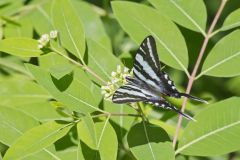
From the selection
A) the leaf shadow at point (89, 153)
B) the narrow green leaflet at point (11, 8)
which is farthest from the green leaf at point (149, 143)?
the narrow green leaflet at point (11, 8)

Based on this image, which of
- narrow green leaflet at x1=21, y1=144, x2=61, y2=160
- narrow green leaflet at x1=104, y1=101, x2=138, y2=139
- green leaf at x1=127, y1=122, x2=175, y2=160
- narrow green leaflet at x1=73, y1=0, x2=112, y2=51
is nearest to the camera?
green leaf at x1=127, y1=122, x2=175, y2=160

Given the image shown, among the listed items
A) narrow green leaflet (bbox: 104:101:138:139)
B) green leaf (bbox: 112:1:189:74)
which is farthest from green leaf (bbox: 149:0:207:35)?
narrow green leaflet (bbox: 104:101:138:139)

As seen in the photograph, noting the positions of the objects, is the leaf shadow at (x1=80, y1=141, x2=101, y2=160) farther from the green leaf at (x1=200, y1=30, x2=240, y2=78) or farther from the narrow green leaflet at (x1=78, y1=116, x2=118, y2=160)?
the green leaf at (x1=200, y1=30, x2=240, y2=78)

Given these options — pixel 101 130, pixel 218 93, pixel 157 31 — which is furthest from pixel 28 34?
pixel 218 93

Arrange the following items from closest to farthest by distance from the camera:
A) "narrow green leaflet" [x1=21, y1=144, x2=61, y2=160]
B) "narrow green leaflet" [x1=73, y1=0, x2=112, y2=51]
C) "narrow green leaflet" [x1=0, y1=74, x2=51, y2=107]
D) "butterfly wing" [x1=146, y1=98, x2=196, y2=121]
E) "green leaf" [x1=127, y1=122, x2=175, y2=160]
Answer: "butterfly wing" [x1=146, y1=98, x2=196, y2=121], "green leaf" [x1=127, y1=122, x2=175, y2=160], "narrow green leaflet" [x1=21, y1=144, x2=61, y2=160], "narrow green leaflet" [x1=0, y1=74, x2=51, y2=107], "narrow green leaflet" [x1=73, y1=0, x2=112, y2=51]

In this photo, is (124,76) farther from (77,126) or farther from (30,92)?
(30,92)

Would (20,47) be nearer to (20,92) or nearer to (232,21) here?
(20,92)

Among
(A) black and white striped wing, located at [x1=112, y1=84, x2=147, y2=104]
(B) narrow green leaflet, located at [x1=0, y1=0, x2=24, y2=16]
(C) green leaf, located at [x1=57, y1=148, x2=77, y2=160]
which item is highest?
(B) narrow green leaflet, located at [x1=0, y1=0, x2=24, y2=16]

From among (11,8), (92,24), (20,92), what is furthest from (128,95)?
(11,8)
